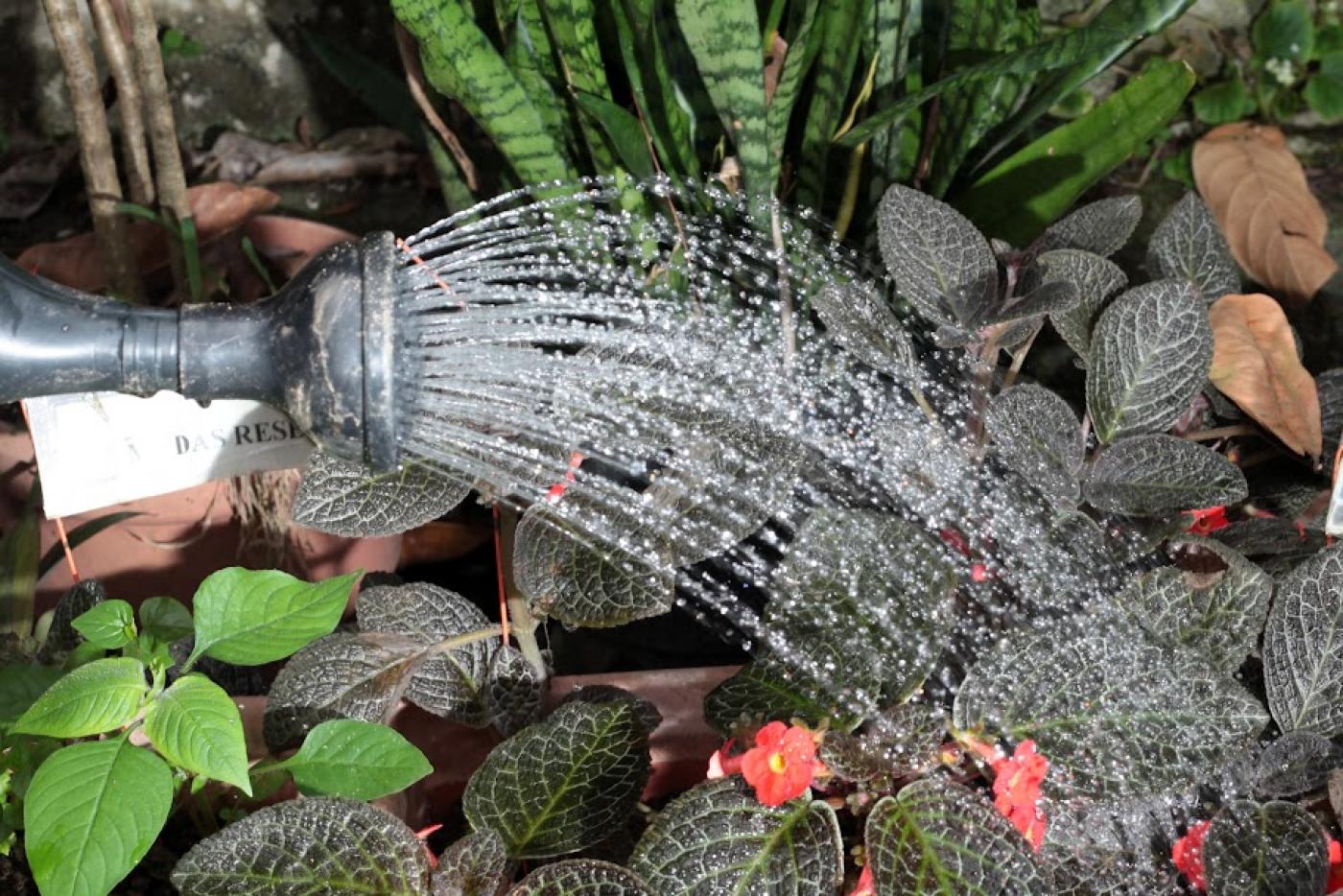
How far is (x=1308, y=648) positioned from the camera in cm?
92

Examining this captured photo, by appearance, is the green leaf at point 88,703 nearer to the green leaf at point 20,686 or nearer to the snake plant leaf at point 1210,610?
the green leaf at point 20,686

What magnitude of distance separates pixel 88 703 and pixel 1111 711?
60 centimetres

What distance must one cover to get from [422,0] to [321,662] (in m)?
0.51

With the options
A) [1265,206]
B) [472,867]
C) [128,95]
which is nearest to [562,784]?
[472,867]

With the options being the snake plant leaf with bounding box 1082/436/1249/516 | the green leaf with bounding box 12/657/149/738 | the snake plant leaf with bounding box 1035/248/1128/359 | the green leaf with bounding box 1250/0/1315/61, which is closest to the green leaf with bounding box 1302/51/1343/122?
the green leaf with bounding box 1250/0/1315/61

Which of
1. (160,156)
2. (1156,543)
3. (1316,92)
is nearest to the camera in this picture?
(1156,543)

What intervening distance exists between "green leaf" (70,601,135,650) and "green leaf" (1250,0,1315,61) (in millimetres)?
1620

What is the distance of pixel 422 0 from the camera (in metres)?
Result: 1.06

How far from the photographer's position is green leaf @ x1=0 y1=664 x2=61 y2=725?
2.81 feet

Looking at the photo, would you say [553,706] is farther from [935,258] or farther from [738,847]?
[935,258]

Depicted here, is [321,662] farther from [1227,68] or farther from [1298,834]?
[1227,68]

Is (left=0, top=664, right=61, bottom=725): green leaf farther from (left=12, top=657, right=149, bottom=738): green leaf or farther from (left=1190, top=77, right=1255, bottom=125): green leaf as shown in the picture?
(left=1190, top=77, right=1255, bottom=125): green leaf

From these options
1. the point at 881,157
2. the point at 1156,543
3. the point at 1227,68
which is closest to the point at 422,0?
the point at 881,157

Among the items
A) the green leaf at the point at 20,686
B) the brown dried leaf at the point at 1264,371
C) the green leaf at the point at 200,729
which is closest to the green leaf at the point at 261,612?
the green leaf at the point at 200,729
